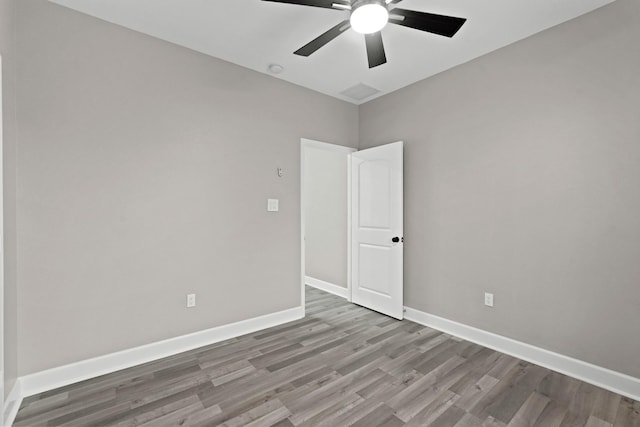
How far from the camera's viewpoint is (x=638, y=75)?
6.89 ft

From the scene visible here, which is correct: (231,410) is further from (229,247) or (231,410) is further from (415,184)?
(415,184)

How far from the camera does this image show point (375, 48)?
2.19 metres

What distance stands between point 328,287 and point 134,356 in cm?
278

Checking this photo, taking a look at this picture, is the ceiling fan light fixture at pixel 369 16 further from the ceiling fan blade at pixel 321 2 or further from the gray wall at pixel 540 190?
the gray wall at pixel 540 190

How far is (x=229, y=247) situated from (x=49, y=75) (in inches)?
75.0

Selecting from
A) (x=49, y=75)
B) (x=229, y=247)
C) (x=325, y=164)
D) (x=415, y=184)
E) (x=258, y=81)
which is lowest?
(x=229, y=247)

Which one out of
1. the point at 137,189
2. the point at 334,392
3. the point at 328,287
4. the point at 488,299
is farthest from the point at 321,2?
the point at 328,287

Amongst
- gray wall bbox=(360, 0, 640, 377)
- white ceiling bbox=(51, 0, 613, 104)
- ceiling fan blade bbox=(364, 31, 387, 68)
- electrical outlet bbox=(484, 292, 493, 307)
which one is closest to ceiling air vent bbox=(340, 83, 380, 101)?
white ceiling bbox=(51, 0, 613, 104)

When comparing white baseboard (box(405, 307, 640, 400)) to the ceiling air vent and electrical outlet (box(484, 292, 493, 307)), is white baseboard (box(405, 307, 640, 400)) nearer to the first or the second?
electrical outlet (box(484, 292, 493, 307))

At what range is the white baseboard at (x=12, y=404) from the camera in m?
1.79

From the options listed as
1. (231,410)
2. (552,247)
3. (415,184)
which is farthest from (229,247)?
(552,247)

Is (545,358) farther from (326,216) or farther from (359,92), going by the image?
(359,92)

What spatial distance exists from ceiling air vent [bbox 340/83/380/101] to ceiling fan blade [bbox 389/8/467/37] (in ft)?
5.28

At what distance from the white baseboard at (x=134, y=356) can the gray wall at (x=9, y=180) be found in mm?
181
